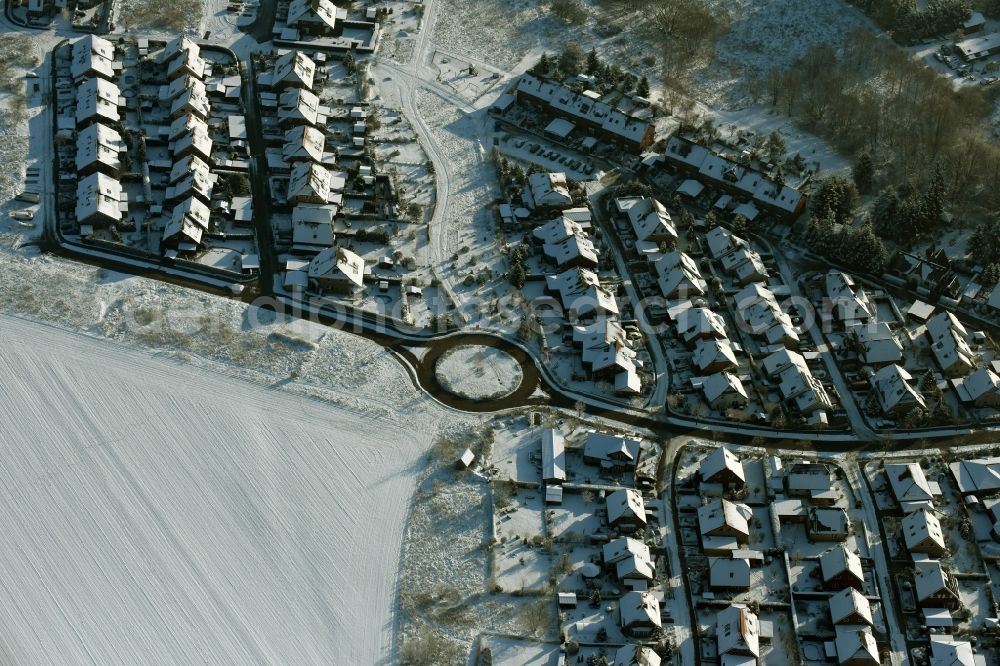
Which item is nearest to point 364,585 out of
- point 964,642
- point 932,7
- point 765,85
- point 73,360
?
point 73,360

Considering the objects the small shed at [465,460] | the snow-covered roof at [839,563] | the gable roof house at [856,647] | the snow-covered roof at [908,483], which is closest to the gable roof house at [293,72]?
the small shed at [465,460]

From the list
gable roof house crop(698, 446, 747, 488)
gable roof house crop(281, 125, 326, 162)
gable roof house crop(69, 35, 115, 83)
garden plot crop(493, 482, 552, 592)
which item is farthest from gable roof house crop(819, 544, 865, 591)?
gable roof house crop(69, 35, 115, 83)

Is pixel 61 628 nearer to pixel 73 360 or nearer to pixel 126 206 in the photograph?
pixel 73 360

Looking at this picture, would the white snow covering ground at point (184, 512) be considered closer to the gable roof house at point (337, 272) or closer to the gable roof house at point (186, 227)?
the gable roof house at point (186, 227)

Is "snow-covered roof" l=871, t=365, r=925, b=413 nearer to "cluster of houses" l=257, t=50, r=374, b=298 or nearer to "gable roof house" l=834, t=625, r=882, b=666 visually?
"gable roof house" l=834, t=625, r=882, b=666

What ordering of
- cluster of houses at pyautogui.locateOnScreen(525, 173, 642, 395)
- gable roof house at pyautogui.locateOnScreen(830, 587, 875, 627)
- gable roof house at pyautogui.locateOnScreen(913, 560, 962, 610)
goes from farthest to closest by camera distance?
cluster of houses at pyautogui.locateOnScreen(525, 173, 642, 395) → gable roof house at pyautogui.locateOnScreen(913, 560, 962, 610) → gable roof house at pyautogui.locateOnScreen(830, 587, 875, 627)

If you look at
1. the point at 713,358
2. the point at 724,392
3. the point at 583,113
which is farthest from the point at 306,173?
the point at 724,392
